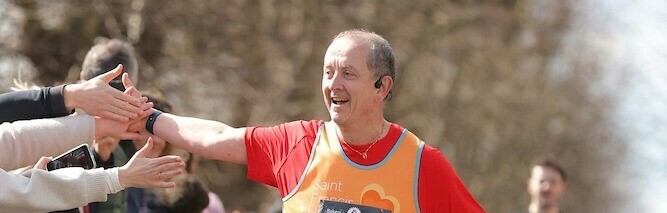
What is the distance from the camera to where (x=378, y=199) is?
6.66m

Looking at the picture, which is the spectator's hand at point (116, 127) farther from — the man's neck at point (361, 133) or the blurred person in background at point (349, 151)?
the man's neck at point (361, 133)

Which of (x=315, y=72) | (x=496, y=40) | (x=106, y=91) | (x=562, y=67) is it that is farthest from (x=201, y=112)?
(x=562, y=67)

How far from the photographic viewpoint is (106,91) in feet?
23.1

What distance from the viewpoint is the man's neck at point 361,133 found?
22.4ft

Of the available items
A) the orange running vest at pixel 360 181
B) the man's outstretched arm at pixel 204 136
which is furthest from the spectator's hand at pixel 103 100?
the orange running vest at pixel 360 181

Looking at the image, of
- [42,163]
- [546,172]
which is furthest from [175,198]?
[546,172]

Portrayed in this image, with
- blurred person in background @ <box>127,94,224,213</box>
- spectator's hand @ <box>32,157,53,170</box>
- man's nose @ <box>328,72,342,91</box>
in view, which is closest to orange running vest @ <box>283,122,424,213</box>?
man's nose @ <box>328,72,342,91</box>

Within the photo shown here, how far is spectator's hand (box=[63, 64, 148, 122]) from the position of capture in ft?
22.8

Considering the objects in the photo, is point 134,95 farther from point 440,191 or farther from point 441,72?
point 441,72

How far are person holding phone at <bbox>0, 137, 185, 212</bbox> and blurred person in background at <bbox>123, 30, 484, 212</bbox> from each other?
416 millimetres

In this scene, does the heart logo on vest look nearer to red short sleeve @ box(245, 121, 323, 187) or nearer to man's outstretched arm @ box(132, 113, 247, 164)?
red short sleeve @ box(245, 121, 323, 187)

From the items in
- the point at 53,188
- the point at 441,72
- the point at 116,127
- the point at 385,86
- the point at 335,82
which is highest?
the point at 441,72

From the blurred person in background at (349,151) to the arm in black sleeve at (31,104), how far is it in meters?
0.51

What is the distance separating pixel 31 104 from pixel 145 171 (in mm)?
728
